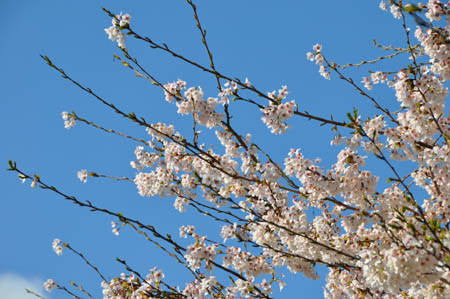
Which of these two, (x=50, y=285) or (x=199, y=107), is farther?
(x=50, y=285)

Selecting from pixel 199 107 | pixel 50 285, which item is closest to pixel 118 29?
pixel 199 107

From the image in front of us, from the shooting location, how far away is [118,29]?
6379 mm

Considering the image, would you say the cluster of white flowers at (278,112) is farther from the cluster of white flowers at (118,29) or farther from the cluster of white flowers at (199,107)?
the cluster of white flowers at (118,29)

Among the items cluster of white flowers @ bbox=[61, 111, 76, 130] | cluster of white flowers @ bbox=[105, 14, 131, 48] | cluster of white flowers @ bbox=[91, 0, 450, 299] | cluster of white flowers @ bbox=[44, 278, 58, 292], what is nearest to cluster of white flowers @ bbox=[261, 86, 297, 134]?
cluster of white flowers @ bbox=[91, 0, 450, 299]

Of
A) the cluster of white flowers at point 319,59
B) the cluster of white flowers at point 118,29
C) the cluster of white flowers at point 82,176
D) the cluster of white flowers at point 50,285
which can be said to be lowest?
the cluster of white flowers at point 50,285

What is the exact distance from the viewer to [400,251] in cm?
425

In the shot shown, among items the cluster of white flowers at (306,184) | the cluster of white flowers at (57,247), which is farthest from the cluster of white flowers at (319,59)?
the cluster of white flowers at (57,247)

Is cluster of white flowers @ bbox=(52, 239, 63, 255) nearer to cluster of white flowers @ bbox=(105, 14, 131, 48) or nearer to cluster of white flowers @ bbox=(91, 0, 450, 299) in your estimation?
cluster of white flowers @ bbox=(91, 0, 450, 299)

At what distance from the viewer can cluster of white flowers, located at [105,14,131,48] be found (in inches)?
246

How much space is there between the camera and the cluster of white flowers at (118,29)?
20.5ft

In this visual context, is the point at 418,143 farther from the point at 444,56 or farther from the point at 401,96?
the point at 444,56

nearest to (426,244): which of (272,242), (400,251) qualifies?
(400,251)

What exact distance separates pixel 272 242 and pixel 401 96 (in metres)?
2.96

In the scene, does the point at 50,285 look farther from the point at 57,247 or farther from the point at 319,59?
the point at 319,59
